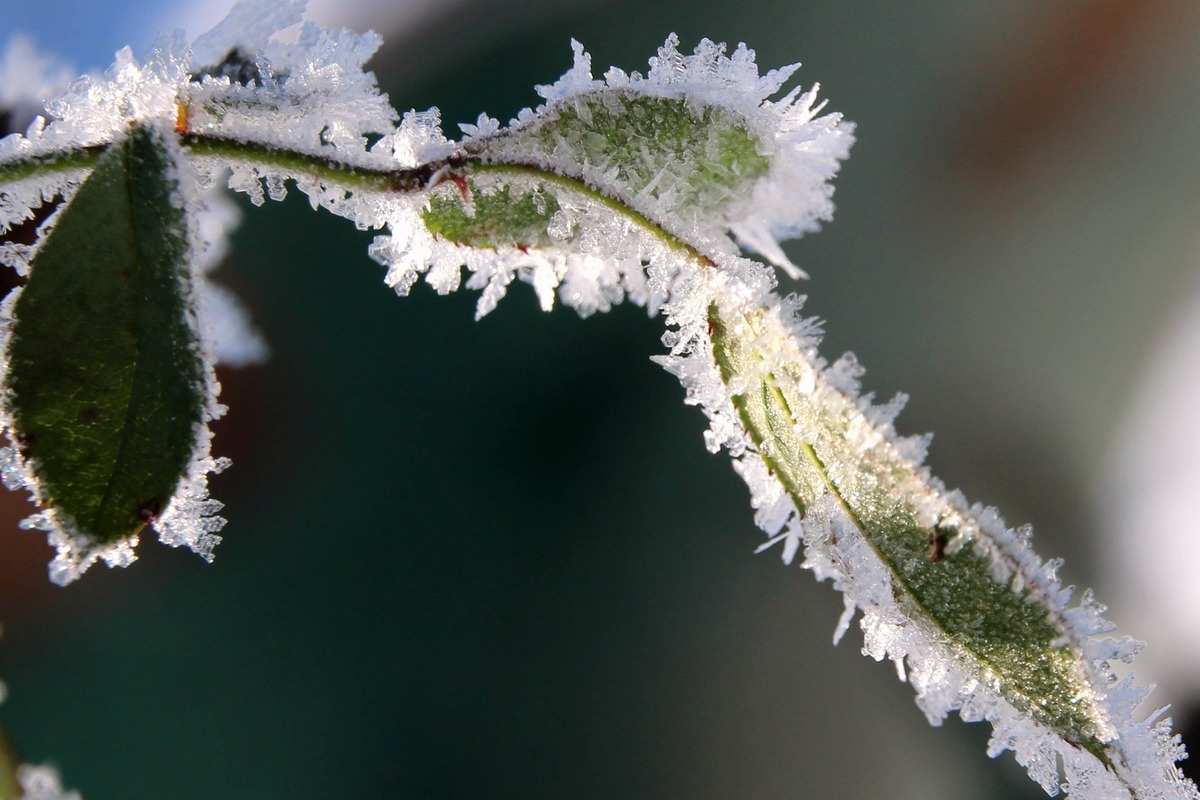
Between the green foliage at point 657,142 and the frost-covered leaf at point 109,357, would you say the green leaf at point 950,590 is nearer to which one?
the green foliage at point 657,142

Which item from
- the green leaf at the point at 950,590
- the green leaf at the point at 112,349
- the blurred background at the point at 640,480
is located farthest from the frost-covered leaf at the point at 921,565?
the blurred background at the point at 640,480

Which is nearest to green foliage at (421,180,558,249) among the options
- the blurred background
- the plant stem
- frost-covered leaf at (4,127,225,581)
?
the plant stem

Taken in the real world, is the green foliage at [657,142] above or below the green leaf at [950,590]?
above

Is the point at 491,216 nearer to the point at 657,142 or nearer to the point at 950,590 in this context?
the point at 657,142

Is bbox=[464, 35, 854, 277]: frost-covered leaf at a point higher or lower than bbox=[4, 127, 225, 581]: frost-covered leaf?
higher

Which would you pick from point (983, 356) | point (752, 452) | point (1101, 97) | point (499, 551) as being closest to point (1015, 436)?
point (983, 356)

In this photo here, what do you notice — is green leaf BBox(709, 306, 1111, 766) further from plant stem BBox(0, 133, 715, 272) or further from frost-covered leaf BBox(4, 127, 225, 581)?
frost-covered leaf BBox(4, 127, 225, 581)
